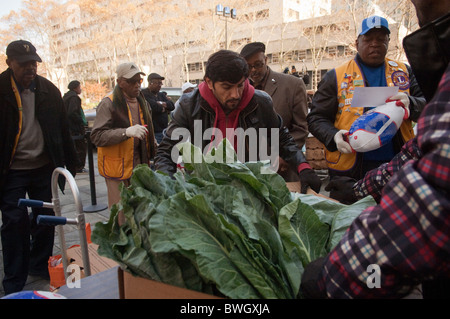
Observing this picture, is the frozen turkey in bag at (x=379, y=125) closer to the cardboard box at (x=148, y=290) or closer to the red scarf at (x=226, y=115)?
the red scarf at (x=226, y=115)

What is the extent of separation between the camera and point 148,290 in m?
0.91

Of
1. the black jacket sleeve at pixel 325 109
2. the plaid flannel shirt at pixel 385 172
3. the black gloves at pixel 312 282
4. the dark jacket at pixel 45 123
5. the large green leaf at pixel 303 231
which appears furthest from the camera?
the dark jacket at pixel 45 123

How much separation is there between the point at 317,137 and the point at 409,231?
1.90 m

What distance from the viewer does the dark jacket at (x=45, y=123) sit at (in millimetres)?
2693

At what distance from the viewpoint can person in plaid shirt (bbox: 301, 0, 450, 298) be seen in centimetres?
63

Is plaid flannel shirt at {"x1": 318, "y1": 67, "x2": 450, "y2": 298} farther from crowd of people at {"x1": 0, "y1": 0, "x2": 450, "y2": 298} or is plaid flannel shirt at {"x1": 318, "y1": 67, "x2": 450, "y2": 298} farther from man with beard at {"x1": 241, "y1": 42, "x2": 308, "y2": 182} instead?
man with beard at {"x1": 241, "y1": 42, "x2": 308, "y2": 182}

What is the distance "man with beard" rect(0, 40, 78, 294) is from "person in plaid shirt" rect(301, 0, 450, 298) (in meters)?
2.63

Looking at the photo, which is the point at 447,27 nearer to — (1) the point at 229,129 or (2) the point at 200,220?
(2) the point at 200,220

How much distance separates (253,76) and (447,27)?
2589 millimetres

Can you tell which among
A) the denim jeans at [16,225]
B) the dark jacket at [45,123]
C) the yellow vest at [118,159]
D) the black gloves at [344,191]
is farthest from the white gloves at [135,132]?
the black gloves at [344,191]

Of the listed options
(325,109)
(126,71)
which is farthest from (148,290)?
(126,71)

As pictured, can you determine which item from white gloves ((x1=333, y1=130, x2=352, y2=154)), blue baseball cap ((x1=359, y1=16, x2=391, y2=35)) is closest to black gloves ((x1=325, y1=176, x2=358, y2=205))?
white gloves ((x1=333, y1=130, x2=352, y2=154))

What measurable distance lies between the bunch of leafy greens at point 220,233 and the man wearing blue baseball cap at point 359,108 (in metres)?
1.16
